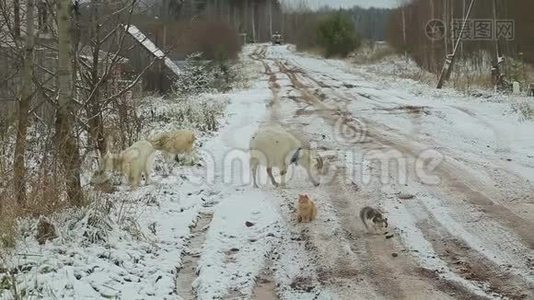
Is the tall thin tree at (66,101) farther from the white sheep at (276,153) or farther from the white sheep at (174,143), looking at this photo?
the white sheep at (174,143)

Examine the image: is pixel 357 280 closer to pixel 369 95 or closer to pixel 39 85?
pixel 39 85

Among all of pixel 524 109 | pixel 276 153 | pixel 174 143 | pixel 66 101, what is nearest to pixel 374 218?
pixel 276 153

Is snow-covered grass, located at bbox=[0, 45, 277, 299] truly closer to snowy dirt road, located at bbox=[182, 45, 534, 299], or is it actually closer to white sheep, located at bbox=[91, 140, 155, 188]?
snowy dirt road, located at bbox=[182, 45, 534, 299]

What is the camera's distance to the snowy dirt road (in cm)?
537

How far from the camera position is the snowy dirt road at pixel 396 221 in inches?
211

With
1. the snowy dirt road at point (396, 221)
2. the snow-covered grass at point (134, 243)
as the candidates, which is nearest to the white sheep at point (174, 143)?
the snow-covered grass at point (134, 243)

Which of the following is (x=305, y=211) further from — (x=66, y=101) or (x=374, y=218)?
(x=66, y=101)

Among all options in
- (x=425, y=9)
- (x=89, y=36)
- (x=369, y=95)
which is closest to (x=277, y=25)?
(x=425, y=9)

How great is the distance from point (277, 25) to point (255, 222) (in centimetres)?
8951

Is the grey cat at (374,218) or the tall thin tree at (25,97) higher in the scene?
the tall thin tree at (25,97)

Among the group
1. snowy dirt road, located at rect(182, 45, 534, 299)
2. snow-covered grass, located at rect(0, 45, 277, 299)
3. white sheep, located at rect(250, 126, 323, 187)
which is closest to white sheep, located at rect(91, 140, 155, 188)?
snow-covered grass, located at rect(0, 45, 277, 299)

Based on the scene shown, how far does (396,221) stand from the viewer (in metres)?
7.09

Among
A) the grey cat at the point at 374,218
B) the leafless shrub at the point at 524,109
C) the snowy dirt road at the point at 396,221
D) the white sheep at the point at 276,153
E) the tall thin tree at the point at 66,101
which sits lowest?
the snowy dirt road at the point at 396,221

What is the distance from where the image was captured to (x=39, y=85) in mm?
7164
